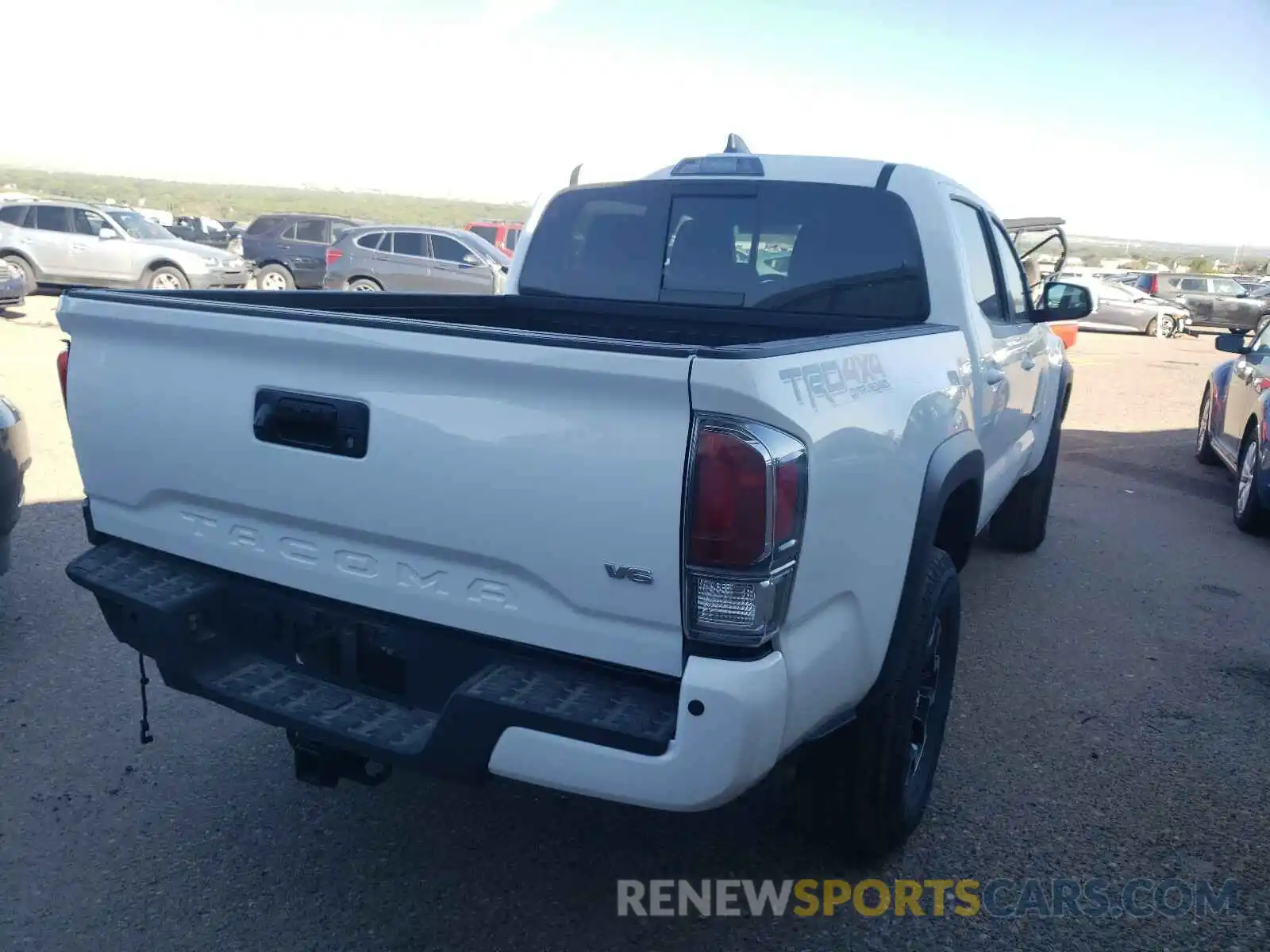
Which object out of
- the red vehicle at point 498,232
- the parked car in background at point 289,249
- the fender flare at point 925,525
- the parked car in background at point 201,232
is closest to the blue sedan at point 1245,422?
the fender flare at point 925,525

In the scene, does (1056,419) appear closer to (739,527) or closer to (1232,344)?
(1232,344)

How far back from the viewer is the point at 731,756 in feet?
6.77

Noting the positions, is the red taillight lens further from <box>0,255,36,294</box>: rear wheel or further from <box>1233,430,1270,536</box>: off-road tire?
<box>0,255,36,294</box>: rear wheel

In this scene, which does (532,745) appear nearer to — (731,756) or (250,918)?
(731,756)

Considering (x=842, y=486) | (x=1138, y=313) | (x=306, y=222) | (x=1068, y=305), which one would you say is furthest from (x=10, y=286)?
(x=1138, y=313)

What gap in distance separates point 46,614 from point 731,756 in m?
3.76

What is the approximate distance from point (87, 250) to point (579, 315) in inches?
613

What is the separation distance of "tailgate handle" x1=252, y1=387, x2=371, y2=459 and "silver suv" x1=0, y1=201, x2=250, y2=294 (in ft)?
52.1

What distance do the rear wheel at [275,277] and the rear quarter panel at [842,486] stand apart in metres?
18.6

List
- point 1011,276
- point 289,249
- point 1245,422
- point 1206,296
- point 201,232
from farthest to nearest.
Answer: point 201,232, point 1206,296, point 289,249, point 1245,422, point 1011,276

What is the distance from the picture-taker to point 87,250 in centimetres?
1681

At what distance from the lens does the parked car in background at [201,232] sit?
29.1 metres

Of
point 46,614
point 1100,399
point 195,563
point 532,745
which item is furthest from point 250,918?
point 1100,399

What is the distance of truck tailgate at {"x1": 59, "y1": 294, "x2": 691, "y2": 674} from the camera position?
83.0 inches
